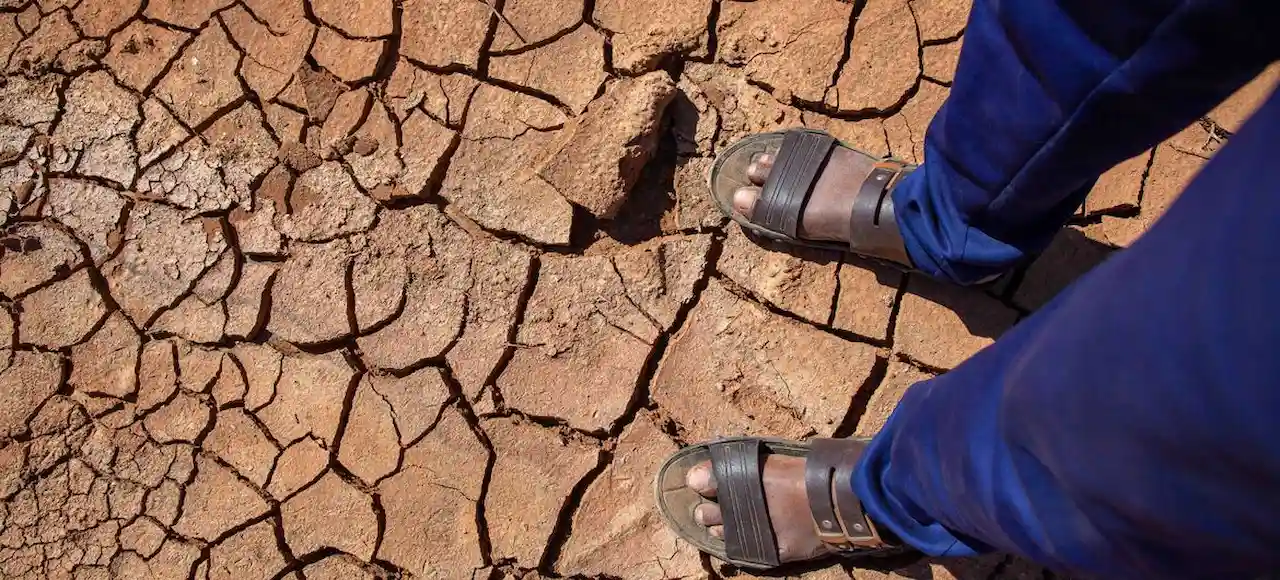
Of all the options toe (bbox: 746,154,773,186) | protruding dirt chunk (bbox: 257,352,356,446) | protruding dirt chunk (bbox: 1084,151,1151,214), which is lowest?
protruding dirt chunk (bbox: 1084,151,1151,214)

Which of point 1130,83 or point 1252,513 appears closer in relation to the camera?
point 1252,513

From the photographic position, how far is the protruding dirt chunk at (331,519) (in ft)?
7.27

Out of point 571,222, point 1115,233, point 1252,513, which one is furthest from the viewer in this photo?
point 571,222

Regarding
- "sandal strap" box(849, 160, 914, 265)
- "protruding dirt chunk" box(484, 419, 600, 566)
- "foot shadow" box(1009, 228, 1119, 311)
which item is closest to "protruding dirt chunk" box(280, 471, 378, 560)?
"protruding dirt chunk" box(484, 419, 600, 566)

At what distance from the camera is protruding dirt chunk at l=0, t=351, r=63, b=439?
241 centimetres

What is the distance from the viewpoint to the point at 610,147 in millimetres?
2184

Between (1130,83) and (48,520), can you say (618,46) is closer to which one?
(1130,83)

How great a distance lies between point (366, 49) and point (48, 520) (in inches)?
62.4

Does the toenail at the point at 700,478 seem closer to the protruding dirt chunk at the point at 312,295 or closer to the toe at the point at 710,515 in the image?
the toe at the point at 710,515

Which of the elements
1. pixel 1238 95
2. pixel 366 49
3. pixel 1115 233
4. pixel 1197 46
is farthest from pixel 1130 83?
pixel 366 49

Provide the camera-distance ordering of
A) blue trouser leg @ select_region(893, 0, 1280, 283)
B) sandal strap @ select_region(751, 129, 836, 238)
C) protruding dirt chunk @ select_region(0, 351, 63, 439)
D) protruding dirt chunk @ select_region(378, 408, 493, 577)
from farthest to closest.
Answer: protruding dirt chunk @ select_region(0, 351, 63, 439) → protruding dirt chunk @ select_region(378, 408, 493, 577) → sandal strap @ select_region(751, 129, 836, 238) → blue trouser leg @ select_region(893, 0, 1280, 283)

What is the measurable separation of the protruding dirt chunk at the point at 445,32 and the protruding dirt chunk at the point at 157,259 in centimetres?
78

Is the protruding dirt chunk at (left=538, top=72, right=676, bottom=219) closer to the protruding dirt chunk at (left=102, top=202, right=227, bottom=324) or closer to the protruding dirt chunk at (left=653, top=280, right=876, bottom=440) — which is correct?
the protruding dirt chunk at (left=653, top=280, right=876, bottom=440)

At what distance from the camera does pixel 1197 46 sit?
105 centimetres
